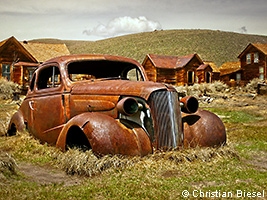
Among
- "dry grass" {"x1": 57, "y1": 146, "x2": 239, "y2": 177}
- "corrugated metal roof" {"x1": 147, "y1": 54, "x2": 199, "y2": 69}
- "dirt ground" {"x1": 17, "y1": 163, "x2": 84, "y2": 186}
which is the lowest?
"dirt ground" {"x1": 17, "y1": 163, "x2": 84, "y2": 186}

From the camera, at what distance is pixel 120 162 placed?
15.8 feet

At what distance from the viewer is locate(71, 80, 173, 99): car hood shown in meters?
5.32

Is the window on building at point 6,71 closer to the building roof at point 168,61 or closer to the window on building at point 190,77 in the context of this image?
the building roof at point 168,61

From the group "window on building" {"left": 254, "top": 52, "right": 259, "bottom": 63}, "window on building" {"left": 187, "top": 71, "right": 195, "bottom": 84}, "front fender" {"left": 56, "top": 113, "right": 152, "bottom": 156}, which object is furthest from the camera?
"window on building" {"left": 254, "top": 52, "right": 259, "bottom": 63}

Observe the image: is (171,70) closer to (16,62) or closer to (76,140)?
(16,62)

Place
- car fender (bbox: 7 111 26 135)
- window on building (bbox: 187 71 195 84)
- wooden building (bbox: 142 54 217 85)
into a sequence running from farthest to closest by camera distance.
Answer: window on building (bbox: 187 71 195 84), wooden building (bbox: 142 54 217 85), car fender (bbox: 7 111 26 135)

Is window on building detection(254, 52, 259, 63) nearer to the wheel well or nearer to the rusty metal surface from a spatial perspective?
the rusty metal surface

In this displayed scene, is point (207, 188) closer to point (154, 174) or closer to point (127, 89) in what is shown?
point (154, 174)

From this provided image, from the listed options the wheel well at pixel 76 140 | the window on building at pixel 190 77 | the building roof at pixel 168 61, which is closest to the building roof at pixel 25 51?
the building roof at pixel 168 61

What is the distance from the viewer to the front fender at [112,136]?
4.89 meters

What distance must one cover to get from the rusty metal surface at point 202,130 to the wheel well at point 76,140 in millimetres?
1666

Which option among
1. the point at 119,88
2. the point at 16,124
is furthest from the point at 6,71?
the point at 119,88

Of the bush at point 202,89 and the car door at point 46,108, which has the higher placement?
the car door at point 46,108

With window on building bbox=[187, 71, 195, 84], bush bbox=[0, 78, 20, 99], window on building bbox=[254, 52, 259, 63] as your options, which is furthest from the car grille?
window on building bbox=[254, 52, 259, 63]
